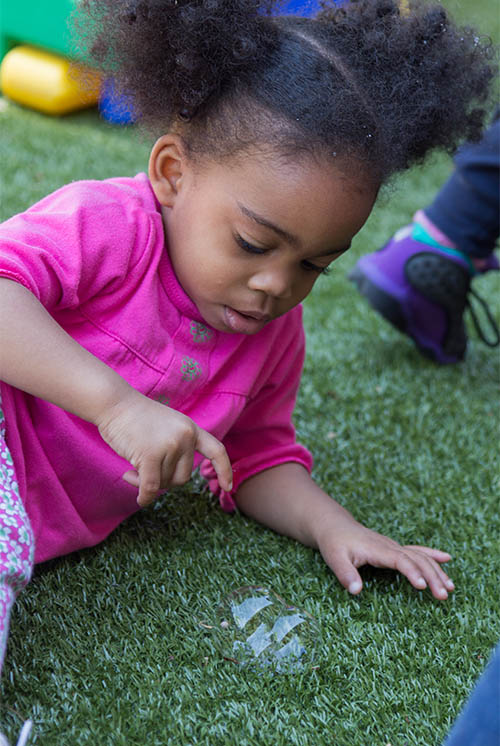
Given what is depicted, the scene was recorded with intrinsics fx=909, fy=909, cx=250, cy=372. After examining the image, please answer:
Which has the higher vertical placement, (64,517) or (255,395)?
(255,395)

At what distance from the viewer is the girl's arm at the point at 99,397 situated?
1.13 meters

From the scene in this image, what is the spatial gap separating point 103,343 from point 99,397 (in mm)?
211

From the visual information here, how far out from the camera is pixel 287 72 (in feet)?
4.13

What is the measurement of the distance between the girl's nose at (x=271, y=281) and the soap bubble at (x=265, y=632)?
1.46 feet

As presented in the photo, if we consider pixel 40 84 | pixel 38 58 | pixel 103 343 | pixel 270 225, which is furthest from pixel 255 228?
pixel 38 58

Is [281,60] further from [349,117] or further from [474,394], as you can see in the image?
[474,394]

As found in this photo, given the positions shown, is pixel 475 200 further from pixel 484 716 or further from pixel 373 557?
pixel 484 716

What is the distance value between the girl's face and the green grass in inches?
Answer: 9.8

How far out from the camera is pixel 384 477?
5.74 feet

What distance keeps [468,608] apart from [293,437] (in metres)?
0.46

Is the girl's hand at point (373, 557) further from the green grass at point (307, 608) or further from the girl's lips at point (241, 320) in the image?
the girl's lips at point (241, 320)

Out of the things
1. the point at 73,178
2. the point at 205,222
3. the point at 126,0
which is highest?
the point at 126,0

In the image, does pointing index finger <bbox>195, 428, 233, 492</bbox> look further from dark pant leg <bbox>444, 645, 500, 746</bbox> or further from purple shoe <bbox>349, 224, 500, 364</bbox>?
purple shoe <bbox>349, 224, 500, 364</bbox>

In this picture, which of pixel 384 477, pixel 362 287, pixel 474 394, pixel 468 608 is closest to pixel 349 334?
pixel 362 287
